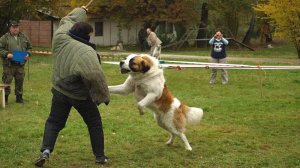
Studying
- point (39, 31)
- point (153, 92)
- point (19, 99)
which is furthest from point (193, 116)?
point (39, 31)

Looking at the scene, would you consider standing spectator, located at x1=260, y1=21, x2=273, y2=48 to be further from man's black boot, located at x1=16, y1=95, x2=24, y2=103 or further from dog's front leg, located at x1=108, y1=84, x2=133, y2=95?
dog's front leg, located at x1=108, y1=84, x2=133, y2=95

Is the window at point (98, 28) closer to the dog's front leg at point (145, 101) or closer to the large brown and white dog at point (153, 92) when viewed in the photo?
the large brown and white dog at point (153, 92)

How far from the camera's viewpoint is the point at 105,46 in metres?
41.9

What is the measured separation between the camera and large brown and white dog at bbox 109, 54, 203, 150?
661 centimetres

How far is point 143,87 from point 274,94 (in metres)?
8.35

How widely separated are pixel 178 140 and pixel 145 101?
1588 millimetres

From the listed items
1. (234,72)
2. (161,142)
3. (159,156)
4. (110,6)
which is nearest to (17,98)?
(161,142)

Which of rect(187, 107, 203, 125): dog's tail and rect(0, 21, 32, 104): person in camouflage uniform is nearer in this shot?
rect(187, 107, 203, 125): dog's tail

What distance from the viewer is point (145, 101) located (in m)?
6.71

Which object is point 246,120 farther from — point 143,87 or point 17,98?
point 17,98

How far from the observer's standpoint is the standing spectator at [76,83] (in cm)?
588

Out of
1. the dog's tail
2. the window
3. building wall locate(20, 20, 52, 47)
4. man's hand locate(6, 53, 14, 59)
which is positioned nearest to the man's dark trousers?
the dog's tail

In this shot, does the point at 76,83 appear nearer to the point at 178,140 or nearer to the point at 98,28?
the point at 178,140

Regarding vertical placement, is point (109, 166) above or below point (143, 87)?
below
